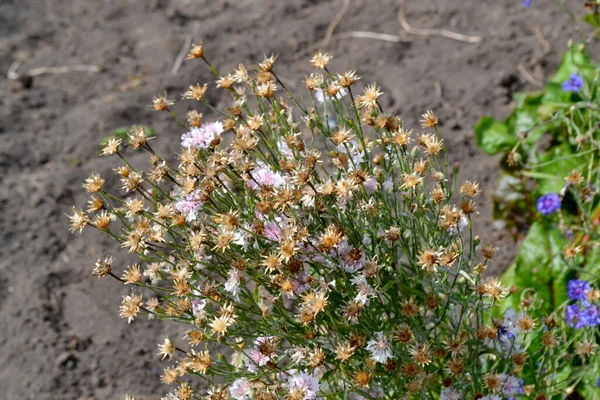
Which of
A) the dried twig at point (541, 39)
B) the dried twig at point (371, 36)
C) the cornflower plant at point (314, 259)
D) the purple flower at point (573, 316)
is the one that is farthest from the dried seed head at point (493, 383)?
the dried twig at point (371, 36)

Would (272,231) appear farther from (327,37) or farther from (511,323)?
(327,37)

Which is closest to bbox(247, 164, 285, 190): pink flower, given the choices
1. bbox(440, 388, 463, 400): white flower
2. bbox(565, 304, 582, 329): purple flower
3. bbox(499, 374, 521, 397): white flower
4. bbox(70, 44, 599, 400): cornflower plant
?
bbox(70, 44, 599, 400): cornflower plant

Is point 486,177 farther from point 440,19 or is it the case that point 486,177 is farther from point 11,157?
Result: point 11,157

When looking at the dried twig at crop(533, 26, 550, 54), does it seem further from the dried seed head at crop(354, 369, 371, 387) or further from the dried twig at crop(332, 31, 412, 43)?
the dried seed head at crop(354, 369, 371, 387)

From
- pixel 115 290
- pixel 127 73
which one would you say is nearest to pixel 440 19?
pixel 127 73

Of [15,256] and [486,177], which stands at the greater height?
[486,177]

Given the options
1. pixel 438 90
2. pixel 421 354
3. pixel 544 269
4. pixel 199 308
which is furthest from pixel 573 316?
pixel 438 90
